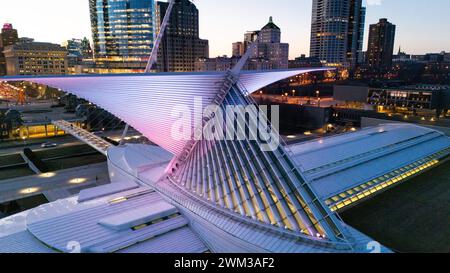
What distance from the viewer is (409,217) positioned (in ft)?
68.0

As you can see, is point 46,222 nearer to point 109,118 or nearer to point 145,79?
point 145,79

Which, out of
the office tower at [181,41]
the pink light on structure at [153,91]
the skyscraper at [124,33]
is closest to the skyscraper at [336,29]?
Answer: the office tower at [181,41]

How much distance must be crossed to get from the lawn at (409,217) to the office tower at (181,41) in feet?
399

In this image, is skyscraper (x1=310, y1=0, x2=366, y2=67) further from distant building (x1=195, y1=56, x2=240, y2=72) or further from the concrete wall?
the concrete wall

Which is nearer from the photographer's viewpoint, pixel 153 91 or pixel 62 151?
pixel 153 91

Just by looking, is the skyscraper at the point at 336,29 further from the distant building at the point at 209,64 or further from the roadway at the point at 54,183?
the roadway at the point at 54,183

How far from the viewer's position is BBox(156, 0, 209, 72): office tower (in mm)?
136575

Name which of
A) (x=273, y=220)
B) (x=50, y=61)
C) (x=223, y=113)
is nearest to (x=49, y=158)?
(x=223, y=113)

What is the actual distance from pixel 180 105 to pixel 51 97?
108 m

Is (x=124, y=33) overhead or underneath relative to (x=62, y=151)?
overhead

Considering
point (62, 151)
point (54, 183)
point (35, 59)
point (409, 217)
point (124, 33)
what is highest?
point (124, 33)

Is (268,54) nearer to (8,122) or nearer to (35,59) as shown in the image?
(35,59)

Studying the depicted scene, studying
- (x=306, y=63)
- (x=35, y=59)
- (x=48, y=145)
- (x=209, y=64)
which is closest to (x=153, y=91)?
(x=48, y=145)

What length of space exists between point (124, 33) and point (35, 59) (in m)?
44.0
